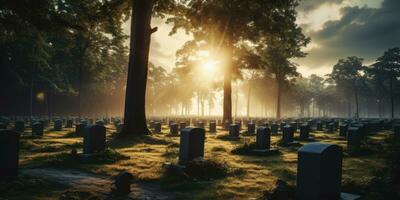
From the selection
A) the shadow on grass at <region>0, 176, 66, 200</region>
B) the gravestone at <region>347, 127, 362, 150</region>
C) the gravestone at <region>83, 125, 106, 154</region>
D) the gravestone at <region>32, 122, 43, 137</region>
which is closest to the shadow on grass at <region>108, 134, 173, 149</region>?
the gravestone at <region>83, 125, 106, 154</region>

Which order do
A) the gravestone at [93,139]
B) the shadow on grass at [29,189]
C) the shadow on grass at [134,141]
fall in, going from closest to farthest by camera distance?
1. the shadow on grass at [29,189]
2. the gravestone at [93,139]
3. the shadow on grass at [134,141]

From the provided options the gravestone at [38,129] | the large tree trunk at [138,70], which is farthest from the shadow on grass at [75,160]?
the gravestone at [38,129]

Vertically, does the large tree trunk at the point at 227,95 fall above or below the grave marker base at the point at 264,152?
above

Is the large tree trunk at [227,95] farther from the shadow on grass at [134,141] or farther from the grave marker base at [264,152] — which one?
the grave marker base at [264,152]

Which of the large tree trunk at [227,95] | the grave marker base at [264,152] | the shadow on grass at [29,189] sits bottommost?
the shadow on grass at [29,189]

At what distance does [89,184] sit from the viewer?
22.9 ft

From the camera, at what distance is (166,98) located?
91250 mm

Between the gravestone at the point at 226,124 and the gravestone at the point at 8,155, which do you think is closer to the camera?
the gravestone at the point at 8,155

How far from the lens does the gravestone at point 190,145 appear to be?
29.9ft

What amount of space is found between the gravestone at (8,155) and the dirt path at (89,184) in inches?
23.2

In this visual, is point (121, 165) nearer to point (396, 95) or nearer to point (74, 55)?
point (74, 55)

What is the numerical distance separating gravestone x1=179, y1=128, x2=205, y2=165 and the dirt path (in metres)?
2.08

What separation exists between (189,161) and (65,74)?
49.9 m

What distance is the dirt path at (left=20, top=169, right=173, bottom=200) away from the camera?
620 cm
